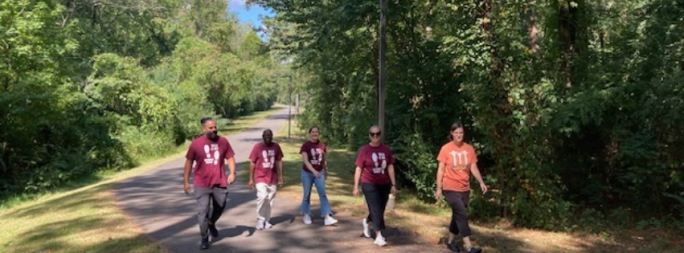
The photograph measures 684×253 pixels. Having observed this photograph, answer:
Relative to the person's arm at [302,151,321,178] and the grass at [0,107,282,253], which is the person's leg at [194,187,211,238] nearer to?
the grass at [0,107,282,253]

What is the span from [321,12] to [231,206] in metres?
7.93

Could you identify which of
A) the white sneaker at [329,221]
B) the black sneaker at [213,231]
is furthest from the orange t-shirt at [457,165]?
the black sneaker at [213,231]

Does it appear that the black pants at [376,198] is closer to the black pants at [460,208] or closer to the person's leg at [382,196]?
the person's leg at [382,196]

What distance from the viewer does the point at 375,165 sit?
6922 millimetres

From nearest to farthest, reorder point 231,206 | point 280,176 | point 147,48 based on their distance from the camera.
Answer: point 280,176, point 231,206, point 147,48

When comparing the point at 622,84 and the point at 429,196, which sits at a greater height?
the point at 622,84

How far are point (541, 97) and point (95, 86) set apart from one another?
23407 mm

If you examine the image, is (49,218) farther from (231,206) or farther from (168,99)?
(168,99)

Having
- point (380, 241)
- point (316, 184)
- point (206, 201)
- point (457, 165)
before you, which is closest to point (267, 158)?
point (316, 184)

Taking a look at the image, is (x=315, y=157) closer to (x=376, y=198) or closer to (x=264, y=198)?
(x=264, y=198)

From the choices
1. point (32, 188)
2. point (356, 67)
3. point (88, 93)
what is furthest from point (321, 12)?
point (88, 93)

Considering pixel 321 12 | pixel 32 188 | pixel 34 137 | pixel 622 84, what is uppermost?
pixel 321 12

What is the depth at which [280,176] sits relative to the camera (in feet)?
26.7

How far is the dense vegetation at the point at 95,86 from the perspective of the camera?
1828 cm
